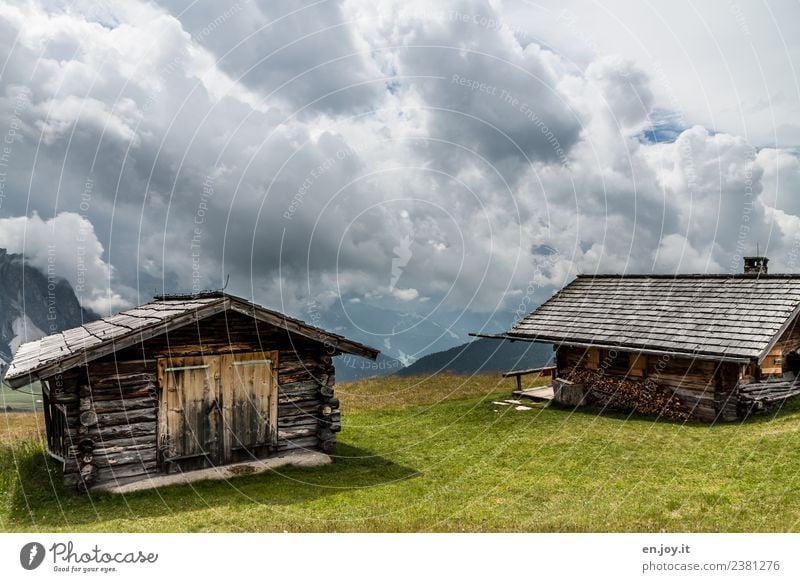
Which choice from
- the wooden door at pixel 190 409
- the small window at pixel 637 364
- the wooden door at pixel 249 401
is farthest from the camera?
the small window at pixel 637 364

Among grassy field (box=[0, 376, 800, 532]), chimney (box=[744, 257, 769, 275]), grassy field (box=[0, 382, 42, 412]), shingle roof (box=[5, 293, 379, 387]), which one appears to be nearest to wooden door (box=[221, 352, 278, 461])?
grassy field (box=[0, 376, 800, 532])

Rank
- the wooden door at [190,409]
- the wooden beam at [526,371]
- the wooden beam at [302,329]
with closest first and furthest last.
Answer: the wooden door at [190,409] < the wooden beam at [302,329] < the wooden beam at [526,371]

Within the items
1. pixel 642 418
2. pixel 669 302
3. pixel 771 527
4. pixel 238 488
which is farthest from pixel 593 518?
pixel 669 302

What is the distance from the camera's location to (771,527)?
9.14m

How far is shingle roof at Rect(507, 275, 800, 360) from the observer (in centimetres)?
1816

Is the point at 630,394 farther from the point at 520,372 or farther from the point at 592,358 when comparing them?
the point at 520,372

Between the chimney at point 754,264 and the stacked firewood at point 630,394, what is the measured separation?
272 inches

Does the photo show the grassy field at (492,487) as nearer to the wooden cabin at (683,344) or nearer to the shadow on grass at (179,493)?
the shadow on grass at (179,493)

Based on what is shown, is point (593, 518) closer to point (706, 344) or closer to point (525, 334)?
point (706, 344)

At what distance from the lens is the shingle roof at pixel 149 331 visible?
36.4 feet

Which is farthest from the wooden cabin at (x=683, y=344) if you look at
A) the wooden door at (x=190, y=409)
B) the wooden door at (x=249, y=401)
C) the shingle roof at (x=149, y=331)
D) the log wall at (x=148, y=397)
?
the wooden door at (x=190, y=409)

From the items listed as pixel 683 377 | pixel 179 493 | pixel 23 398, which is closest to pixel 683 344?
pixel 683 377

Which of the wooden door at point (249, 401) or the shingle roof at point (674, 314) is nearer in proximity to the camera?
the wooden door at point (249, 401)

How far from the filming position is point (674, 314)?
2088 centimetres
